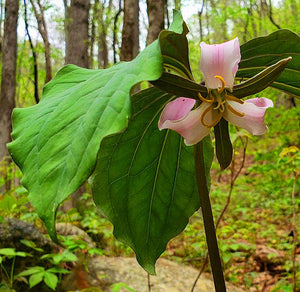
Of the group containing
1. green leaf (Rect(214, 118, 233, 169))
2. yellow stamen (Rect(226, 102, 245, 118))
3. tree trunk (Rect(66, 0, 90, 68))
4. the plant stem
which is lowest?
the plant stem

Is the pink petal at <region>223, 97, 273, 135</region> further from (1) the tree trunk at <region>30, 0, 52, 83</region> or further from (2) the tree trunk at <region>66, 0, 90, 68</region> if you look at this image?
(1) the tree trunk at <region>30, 0, 52, 83</region>

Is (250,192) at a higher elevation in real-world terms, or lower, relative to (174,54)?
lower

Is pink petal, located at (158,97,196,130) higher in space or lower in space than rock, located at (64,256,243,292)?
higher

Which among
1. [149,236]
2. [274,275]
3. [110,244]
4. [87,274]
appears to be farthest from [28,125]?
[110,244]

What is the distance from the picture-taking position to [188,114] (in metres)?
0.47

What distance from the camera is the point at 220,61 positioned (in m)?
0.45

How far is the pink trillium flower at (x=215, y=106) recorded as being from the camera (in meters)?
0.45

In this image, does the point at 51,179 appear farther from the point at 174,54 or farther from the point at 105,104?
the point at 174,54

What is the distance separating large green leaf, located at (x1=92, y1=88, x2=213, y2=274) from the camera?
60 centimetres

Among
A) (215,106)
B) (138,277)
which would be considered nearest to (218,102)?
(215,106)

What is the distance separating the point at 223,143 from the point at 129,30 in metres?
2.16

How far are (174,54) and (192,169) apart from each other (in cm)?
29

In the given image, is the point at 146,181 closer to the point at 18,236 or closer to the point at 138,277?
the point at 18,236

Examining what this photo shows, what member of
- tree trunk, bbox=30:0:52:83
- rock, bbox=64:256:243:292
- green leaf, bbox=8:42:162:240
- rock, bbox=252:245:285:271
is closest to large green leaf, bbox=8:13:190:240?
green leaf, bbox=8:42:162:240
